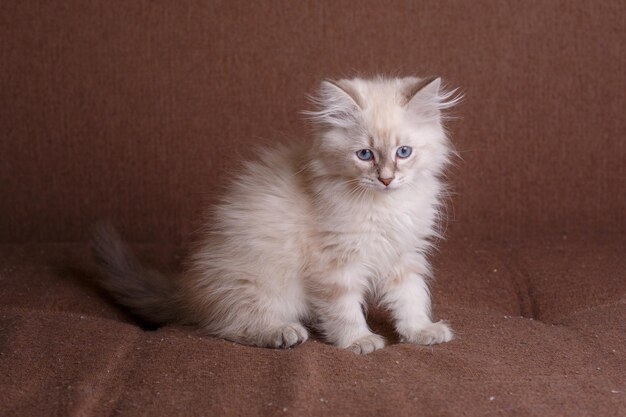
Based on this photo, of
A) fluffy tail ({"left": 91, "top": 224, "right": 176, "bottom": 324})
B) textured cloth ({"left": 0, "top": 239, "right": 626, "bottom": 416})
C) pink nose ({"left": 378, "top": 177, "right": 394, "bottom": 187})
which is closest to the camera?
textured cloth ({"left": 0, "top": 239, "right": 626, "bottom": 416})

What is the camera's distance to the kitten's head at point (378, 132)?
5.96 feet

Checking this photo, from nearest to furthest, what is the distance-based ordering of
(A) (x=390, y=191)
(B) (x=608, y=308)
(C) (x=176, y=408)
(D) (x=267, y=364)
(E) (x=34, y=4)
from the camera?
(C) (x=176, y=408) < (D) (x=267, y=364) < (A) (x=390, y=191) < (B) (x=608, y=308) < (E) (x=34, y=4)

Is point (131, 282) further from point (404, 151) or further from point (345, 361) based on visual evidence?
point (404, 151)

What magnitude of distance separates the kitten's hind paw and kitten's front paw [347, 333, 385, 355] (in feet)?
0.38

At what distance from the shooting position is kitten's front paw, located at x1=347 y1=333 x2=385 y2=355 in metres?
1.80

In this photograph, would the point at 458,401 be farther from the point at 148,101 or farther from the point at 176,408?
the point at 148,101

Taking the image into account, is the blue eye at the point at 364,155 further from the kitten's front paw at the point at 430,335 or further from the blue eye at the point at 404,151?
the kitten's front paw at the point at 430,335

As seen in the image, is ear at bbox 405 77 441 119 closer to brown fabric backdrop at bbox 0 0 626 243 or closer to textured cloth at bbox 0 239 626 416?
textured cloth at bbox 0 239 626 416

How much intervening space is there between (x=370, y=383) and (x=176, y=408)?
379mm

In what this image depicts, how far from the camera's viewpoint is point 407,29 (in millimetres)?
2625

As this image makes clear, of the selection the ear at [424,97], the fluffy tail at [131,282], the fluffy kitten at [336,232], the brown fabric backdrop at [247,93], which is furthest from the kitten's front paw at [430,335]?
the brown fabric backdrop at [247,93]

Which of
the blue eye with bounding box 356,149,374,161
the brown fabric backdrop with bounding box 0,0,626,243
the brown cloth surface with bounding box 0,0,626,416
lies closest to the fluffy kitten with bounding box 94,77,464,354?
the blue eye with bounding box 356,149,374,161

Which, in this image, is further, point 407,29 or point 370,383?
point 407,29

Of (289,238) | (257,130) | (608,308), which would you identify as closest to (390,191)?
(289,238)
